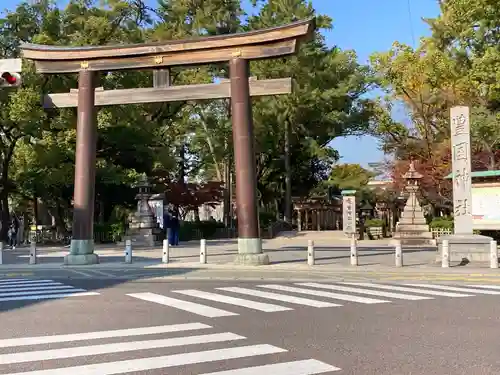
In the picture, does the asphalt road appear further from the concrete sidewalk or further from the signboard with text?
the signboard with text

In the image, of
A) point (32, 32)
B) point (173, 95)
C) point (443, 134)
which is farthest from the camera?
point (443, 134)

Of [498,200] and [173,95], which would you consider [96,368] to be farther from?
[498,200]

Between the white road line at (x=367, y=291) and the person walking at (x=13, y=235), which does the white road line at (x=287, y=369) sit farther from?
the person walking at (x=13, y=235)

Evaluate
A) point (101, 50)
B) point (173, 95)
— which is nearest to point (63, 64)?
point (101, 50)

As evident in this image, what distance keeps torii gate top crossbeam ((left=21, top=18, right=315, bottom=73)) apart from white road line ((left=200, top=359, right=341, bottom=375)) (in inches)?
502

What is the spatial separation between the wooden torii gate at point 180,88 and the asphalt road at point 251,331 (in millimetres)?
5473

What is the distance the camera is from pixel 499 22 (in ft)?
94.0

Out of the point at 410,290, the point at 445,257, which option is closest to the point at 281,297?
the point at 410,290

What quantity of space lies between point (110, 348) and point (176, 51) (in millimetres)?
12991

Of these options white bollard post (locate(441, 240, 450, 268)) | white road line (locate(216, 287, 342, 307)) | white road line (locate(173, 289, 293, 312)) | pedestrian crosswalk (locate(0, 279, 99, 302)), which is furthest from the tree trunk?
white road line (locate(173, 289, 293, 312))

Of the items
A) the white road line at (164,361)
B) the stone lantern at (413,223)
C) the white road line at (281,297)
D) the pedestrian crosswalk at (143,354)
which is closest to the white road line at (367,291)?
the white road line at (281,297)

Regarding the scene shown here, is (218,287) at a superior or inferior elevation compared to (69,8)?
inferior

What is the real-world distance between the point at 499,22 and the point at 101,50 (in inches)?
808

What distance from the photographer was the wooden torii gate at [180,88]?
17.6m
